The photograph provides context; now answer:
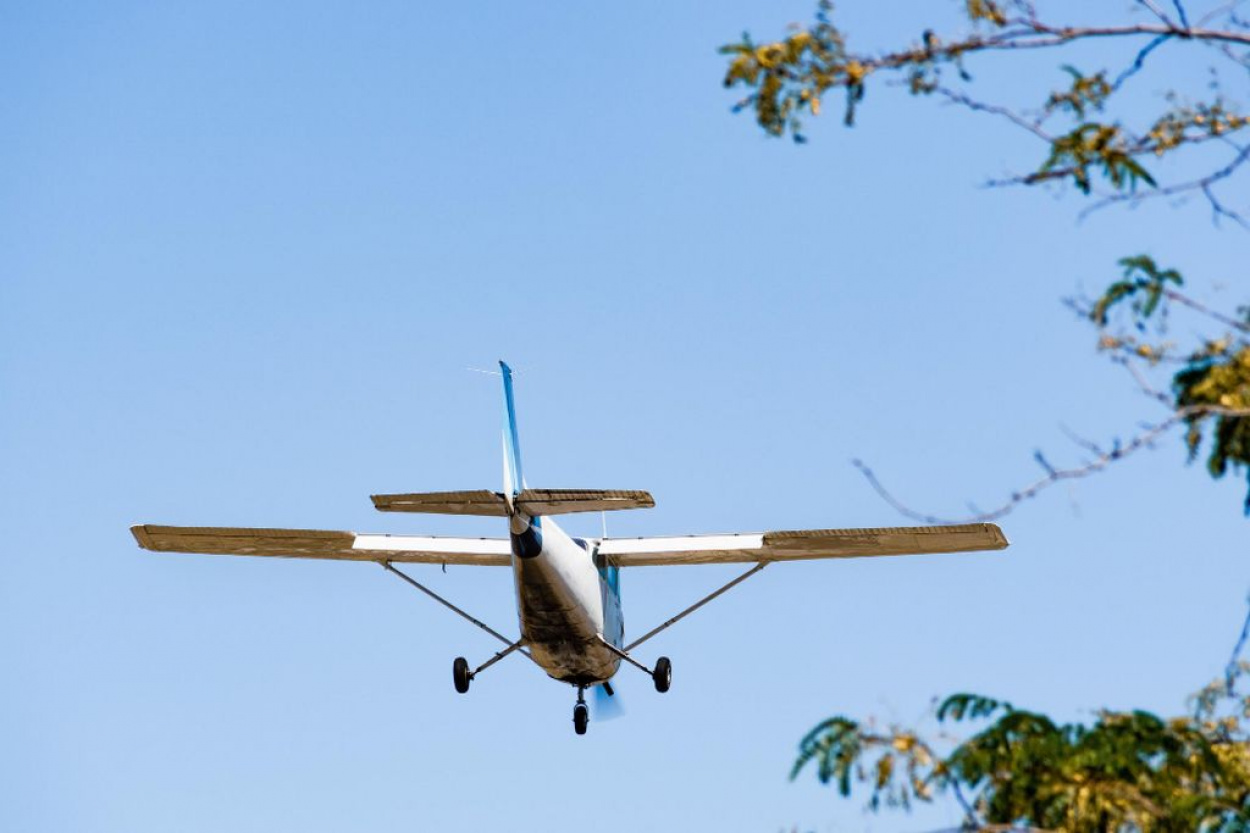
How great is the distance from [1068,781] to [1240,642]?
1.11m

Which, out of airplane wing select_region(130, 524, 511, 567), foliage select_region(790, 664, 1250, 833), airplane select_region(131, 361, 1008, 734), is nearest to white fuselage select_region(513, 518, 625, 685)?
airplane select_region(131, 361, 1008, 734)

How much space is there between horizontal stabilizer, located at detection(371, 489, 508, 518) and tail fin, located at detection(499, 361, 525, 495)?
0.35 meters

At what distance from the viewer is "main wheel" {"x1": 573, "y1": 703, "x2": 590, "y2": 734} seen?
24.8m

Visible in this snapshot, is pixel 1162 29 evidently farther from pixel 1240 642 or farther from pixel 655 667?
pixel 655 667

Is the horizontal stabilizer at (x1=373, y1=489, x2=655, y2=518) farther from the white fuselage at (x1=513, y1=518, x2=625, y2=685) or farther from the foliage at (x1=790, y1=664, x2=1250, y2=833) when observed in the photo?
the foliage at (x1=790, y1=664, x2=1250, y2=833)

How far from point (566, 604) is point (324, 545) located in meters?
4.85

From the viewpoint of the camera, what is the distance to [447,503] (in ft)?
65.9

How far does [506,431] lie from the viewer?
22.4 meters

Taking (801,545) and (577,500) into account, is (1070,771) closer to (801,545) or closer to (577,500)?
(577,500)

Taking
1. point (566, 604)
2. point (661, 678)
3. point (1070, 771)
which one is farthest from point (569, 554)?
point (1070, 771)

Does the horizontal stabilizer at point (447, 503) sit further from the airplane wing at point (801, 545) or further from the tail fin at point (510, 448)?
the airplane wing at point (801, 545)

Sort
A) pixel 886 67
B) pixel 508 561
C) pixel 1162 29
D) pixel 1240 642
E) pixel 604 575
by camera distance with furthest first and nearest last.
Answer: pixel 508 561 < pixel 604 575 < pixel 886 67 < pixel 1162 29 < pixel 1240 642

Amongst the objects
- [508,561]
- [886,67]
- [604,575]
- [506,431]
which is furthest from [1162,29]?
[508,561]

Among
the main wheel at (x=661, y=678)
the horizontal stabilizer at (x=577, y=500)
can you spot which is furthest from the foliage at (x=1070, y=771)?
the main wheel at (x=661, y=678)
